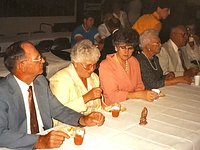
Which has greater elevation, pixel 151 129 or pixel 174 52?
pixel 174 52

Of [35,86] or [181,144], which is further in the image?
[35,86]

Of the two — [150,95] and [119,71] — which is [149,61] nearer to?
[119,71]

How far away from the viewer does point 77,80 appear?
3014mm

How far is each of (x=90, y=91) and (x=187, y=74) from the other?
5.51 ft

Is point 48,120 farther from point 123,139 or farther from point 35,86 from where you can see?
point 123,139

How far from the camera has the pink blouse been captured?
3.34 metres

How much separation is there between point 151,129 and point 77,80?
2.96 feet

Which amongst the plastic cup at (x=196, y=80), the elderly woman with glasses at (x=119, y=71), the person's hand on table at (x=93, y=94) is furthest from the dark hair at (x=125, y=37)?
the plastic cup at (x=196, y=80)

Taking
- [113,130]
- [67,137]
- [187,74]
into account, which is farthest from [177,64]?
[67,137]

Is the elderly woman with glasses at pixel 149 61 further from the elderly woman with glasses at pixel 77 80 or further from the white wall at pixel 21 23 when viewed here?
the white wall at pixel 21 23

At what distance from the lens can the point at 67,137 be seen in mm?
2164

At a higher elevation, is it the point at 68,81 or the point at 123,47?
the point at 123,47

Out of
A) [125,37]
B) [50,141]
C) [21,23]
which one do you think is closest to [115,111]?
[50,141]

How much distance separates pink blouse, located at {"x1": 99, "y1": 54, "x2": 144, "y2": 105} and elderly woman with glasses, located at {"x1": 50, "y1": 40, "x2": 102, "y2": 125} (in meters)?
0.36
